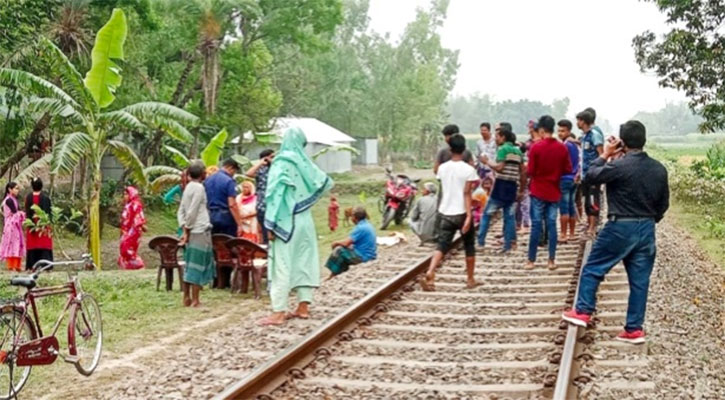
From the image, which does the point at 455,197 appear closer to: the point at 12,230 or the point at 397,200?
the point at 12,230

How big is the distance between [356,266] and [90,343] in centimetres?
519

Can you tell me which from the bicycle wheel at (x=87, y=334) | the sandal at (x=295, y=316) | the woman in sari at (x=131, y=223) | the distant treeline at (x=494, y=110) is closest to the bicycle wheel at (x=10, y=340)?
the bicycle wheel at (x=87, y=334)

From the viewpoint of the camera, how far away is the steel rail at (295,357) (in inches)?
223

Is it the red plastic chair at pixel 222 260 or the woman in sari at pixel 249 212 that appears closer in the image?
the red plastic chair at pixel 222 260

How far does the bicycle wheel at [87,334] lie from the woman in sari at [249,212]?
5.41 metres

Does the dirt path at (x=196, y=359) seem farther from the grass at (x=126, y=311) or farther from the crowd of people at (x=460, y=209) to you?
the crowd of people at (x=460, y=209)

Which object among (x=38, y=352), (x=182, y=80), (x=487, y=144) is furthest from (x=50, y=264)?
(x=182, y=80)

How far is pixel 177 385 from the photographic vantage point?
247 inches

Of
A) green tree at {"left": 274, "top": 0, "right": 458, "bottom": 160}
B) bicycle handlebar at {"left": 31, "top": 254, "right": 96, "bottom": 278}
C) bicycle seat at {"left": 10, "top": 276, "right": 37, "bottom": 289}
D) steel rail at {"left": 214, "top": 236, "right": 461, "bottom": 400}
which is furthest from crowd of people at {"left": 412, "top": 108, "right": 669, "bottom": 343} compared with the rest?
green tree at {"left": 274, "top": 0, "right": 458, "bottom": 160}

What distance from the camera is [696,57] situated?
17719 millimetres

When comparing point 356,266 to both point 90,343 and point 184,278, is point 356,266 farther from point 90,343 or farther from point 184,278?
point 90,343

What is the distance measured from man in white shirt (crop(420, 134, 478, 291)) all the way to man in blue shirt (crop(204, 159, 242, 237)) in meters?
2.80

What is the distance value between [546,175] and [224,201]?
3.97 metres

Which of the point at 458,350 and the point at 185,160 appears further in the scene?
the point at 185,160
